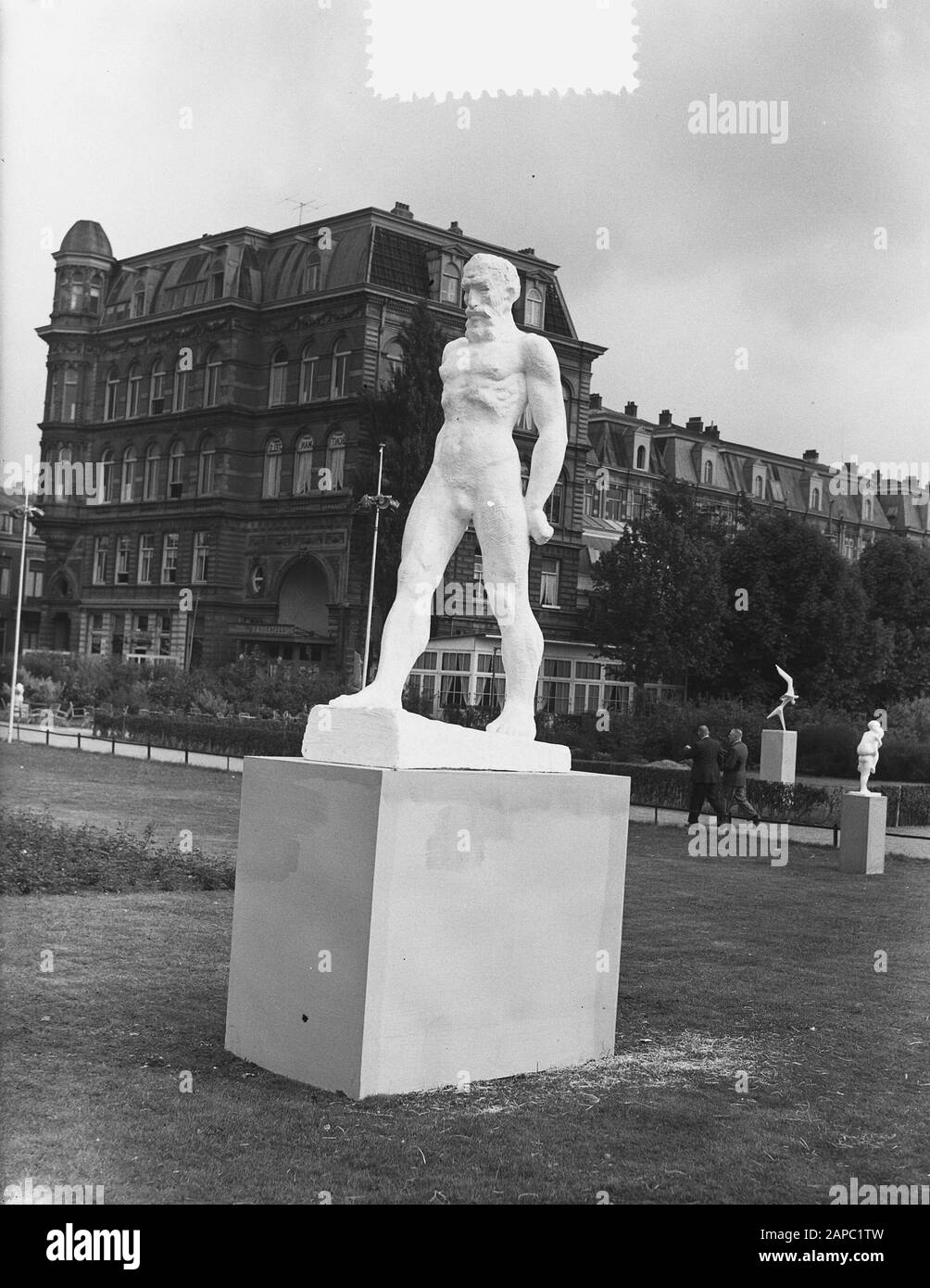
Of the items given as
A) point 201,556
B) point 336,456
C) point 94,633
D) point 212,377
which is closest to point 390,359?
point 336,456

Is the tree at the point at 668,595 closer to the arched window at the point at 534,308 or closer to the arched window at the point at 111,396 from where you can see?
the arched window at the point at 534,308

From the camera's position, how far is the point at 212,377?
164 ft

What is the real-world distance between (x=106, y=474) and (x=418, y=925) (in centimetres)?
5018

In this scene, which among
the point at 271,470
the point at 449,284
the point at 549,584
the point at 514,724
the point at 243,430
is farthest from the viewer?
the point at 549,584

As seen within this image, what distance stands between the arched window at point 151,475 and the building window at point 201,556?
3.59m

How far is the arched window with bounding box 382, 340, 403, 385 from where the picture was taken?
45062mm

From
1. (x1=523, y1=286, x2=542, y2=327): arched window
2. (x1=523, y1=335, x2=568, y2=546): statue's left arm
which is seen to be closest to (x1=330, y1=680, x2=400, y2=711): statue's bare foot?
(x1=523, y1=335, x2=568, y2=546): statue's left arm

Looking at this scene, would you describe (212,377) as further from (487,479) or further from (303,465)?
(487,479)

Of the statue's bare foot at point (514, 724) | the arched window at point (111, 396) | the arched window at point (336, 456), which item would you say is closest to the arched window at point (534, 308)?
the arched window at point (336, 456)

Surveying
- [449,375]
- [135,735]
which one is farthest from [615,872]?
[135,735]

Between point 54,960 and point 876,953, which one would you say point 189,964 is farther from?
point 876,953

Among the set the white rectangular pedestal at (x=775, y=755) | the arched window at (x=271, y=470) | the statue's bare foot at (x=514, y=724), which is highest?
the arched window at (x=271, y=470)

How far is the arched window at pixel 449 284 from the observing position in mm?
46250

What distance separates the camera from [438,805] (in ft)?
20.5
